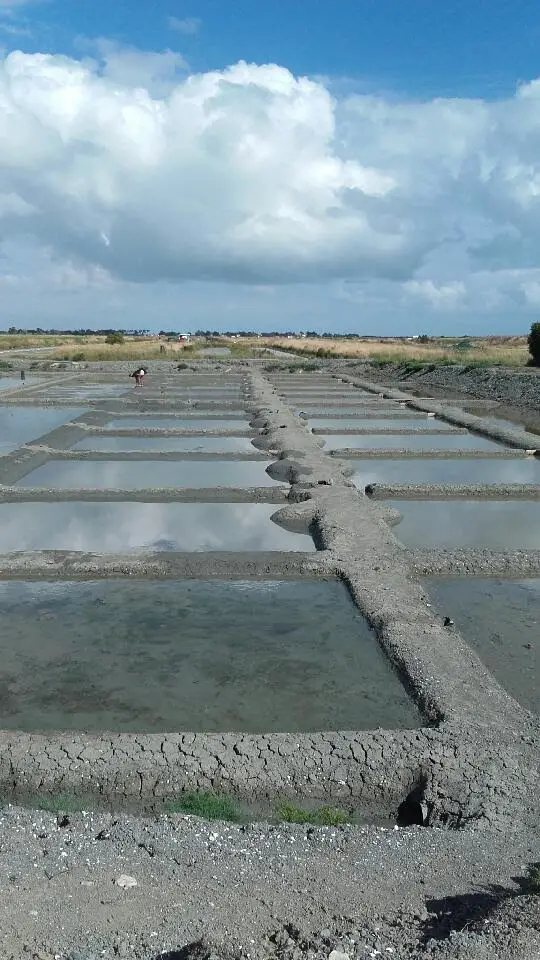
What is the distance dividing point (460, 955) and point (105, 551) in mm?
7158

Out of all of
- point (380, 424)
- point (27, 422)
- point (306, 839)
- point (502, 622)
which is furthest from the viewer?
point (380, 424)

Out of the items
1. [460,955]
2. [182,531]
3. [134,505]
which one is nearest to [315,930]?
[460,955]

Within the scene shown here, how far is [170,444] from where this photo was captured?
18031 millimetres

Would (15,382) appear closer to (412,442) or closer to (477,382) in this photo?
(477,382)

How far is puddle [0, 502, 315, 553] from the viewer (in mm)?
9648

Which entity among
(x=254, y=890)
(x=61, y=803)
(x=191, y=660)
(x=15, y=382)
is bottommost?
(x=61, y=803)

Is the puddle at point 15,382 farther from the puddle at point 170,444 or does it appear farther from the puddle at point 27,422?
the puddle at point 170,444

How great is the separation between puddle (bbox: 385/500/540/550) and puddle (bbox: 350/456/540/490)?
5.26 feet

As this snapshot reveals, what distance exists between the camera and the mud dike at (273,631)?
4.60 meters

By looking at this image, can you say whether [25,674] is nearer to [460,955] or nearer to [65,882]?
[65,882]

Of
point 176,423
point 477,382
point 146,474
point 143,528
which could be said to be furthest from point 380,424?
point 143,528

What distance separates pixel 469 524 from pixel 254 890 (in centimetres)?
831

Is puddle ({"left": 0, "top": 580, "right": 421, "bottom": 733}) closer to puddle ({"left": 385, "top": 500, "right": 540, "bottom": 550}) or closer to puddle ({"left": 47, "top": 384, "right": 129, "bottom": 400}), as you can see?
puddle ({"left": 385, "top": 500, "right": 540, "bottom": 550})

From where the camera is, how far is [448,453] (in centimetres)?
1655
